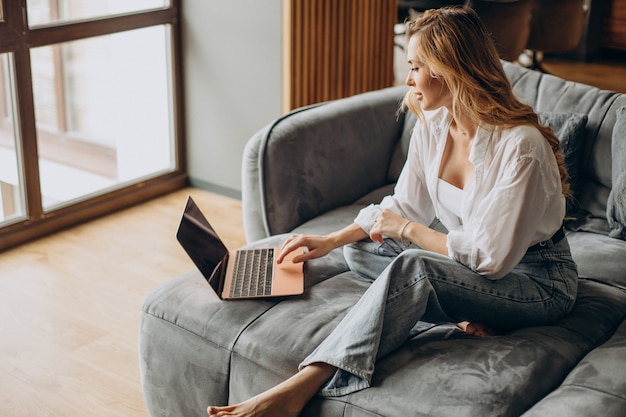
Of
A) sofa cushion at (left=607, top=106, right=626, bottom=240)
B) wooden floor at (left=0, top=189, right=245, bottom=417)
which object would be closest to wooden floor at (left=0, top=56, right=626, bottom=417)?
wooden floor at (left=0, top=189, right=245, bottom=417)

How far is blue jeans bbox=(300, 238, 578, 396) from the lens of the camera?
6.41ft

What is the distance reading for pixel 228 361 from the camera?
85.1 inches

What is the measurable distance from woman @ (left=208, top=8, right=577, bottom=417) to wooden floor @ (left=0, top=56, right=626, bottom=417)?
783 millimetres

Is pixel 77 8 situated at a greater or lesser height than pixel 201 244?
greater

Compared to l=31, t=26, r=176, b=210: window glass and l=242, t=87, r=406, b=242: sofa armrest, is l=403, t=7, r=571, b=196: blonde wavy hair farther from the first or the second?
l=31, t=26, r=176, b=210: window glass

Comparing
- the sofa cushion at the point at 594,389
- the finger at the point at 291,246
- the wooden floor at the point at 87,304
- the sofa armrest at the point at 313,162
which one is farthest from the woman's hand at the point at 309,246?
the sofa cushion at the point at 594,389

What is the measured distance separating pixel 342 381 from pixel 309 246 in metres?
0.52

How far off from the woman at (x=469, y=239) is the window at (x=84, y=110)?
1.92 m

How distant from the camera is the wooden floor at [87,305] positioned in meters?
2.56

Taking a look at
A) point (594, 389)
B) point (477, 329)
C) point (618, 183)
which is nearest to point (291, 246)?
point (477, 329)

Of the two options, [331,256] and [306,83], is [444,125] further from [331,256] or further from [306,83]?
[306,83]

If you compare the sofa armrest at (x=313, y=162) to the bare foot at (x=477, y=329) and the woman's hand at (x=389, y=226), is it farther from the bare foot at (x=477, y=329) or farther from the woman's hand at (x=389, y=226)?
the bare foot at (x=477, y=329)

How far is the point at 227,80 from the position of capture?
3.98 metres

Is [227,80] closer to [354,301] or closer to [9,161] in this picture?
[9,161]
